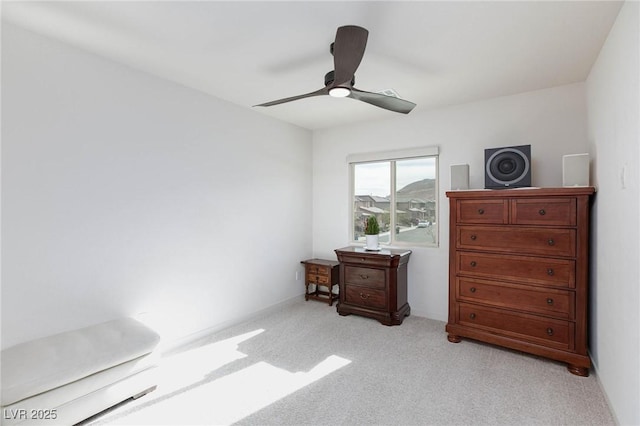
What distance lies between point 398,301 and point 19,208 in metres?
3.48

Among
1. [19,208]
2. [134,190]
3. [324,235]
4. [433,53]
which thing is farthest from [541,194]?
[19,208]

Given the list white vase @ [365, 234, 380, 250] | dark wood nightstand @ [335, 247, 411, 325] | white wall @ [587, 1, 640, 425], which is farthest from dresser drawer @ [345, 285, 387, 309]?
white wall @ [587, 1, 640, 425]

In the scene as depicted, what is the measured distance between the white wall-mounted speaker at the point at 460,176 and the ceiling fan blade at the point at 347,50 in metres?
1.73

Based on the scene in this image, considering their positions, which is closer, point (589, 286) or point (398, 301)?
point (589, 286)

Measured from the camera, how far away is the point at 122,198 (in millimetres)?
2545

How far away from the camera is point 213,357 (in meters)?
2.74

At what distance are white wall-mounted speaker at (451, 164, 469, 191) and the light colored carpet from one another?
1570 mm

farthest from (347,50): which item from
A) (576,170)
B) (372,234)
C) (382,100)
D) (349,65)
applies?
(372,234)

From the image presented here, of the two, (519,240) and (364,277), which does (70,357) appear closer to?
(364,277)

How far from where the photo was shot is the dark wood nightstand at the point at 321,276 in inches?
164

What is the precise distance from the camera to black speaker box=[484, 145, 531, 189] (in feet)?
9.36

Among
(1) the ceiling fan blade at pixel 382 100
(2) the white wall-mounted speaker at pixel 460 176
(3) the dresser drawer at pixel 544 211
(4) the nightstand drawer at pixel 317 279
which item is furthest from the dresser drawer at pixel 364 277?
(1) the ceiling fan blade at pixel 382 100

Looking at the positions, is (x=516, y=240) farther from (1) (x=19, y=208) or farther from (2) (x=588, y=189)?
(1) (x=19, y=208)

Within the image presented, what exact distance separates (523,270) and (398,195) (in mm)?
1734
